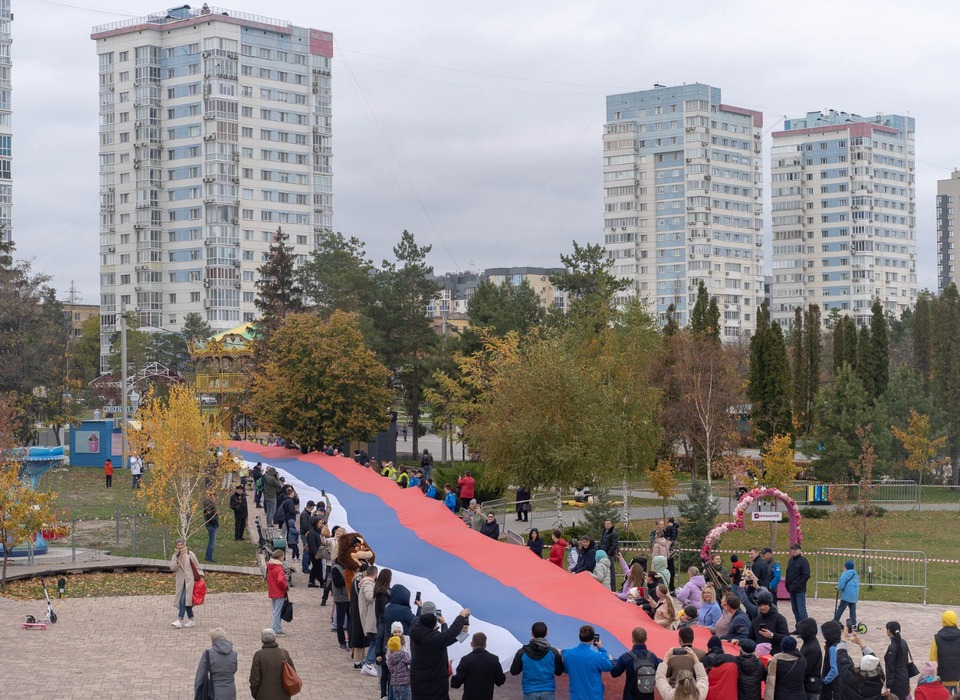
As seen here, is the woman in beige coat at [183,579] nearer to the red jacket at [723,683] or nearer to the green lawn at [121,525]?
the green lawn at [121,525]

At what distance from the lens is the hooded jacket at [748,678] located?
13156 millimetres

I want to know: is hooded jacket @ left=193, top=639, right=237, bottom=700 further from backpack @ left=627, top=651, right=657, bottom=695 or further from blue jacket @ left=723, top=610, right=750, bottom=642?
blue jacket @ left=723, top=610, right=750, bottom=642

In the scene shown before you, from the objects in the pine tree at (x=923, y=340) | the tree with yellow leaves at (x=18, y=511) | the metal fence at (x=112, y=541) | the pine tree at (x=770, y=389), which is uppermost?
the pine tree at (x=923, y=340)

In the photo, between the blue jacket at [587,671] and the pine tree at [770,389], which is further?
the pine tree at [770,389]

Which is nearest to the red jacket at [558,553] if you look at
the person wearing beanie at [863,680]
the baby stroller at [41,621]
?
the baby stroller at [41,621]

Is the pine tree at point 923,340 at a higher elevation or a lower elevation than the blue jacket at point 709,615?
higher

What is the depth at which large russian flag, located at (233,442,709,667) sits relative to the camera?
53.6 feet

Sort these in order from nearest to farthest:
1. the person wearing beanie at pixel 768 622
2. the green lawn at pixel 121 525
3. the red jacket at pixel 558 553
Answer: the person wearing beanie at pixel 768 622, the red jacket at pixel 558 553, the green lawn at pixel 121 525

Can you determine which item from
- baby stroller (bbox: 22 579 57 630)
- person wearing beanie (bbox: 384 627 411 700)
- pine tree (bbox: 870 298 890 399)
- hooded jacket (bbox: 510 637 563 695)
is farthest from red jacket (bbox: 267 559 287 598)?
pine tree (bbox: 870 298 890 399)

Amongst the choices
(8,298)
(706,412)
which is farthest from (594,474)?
(8,298)

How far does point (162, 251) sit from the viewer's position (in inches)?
5266

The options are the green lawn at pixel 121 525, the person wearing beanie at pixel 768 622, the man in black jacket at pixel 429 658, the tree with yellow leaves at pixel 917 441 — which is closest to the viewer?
the man in black jacket at pixel 429 658

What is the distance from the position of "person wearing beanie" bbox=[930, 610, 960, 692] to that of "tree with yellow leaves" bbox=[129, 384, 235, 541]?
20265 millimetres

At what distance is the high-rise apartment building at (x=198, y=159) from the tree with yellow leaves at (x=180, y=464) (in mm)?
98434
